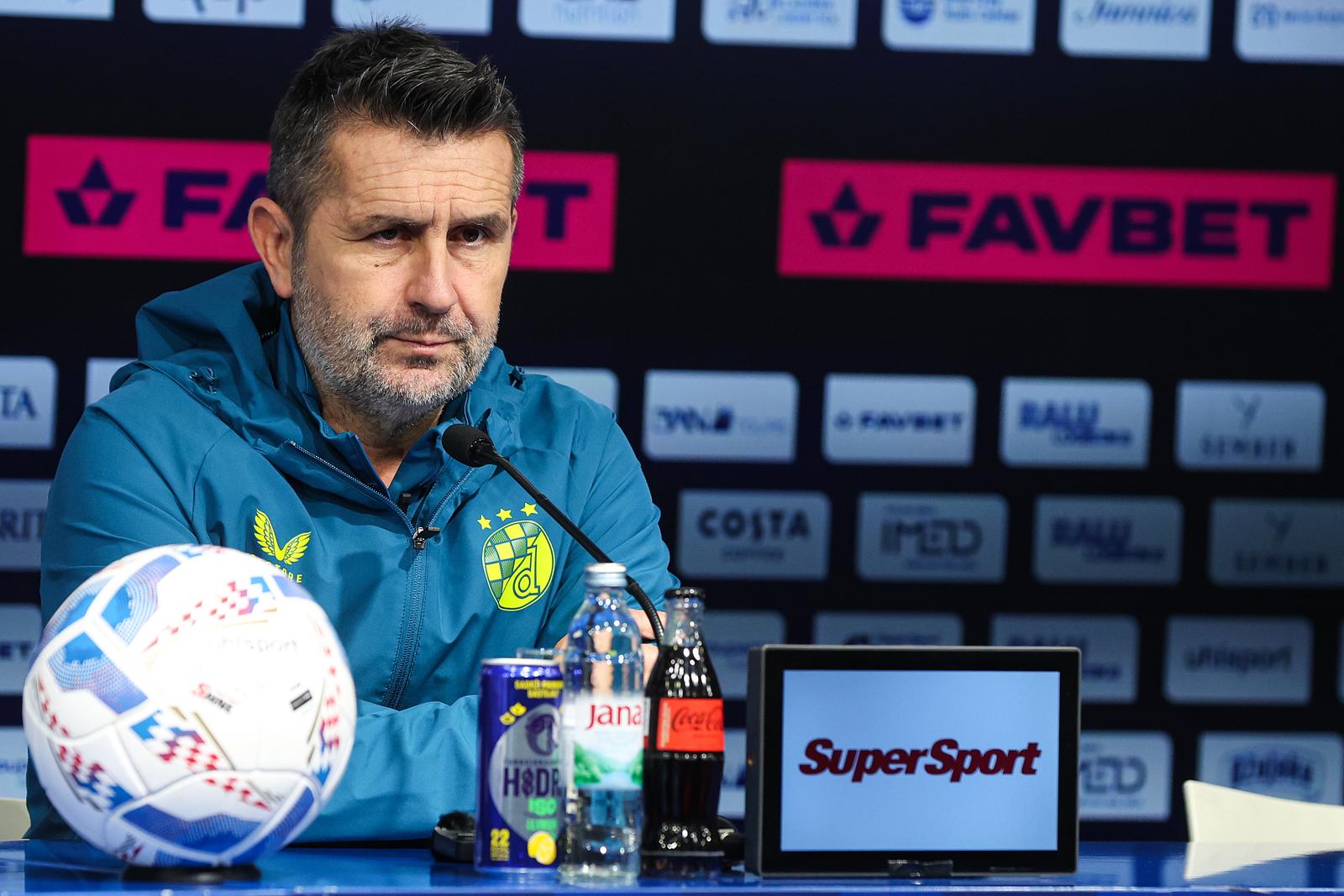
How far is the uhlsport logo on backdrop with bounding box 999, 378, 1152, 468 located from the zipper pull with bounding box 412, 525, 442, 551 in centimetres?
216

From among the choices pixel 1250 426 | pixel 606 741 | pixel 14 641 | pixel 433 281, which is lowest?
pixel 14 641

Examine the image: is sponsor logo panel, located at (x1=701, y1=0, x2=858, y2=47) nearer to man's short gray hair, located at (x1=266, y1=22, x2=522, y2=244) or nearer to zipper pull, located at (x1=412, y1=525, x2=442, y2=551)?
man's short gray hair, located at (x1=266, y1=22, x2=522, y2=244)

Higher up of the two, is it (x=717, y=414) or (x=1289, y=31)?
(x=1289, y=31)

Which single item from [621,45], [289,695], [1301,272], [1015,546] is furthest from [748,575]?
[289,695]

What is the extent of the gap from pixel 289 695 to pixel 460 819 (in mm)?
288

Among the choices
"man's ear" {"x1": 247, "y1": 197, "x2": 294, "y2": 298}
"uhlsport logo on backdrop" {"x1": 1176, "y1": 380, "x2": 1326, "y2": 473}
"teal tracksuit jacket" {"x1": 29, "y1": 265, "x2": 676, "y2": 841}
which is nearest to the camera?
"teal tracksuit jacket" {"x1": 29, "y1": 265, "x2": 676, "y2": 841}

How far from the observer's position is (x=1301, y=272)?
3768 mm

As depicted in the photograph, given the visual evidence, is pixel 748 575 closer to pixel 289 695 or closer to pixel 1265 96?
pixel 1265 96

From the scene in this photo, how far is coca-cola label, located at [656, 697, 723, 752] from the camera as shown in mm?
1268

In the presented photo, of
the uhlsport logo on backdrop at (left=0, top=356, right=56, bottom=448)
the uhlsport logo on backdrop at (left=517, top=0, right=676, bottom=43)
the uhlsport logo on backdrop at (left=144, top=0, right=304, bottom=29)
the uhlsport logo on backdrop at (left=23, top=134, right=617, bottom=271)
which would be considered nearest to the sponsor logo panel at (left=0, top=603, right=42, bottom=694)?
Answer: the uhlsport logo on backdrop at (left=0, top=356, right=56, bottom=448)

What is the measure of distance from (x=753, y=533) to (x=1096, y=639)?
0.82m

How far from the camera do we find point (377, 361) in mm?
1809

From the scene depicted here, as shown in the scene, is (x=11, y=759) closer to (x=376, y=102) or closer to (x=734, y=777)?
(x=734, y=777)

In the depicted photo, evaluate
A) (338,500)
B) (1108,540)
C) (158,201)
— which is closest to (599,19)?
(158,201)
